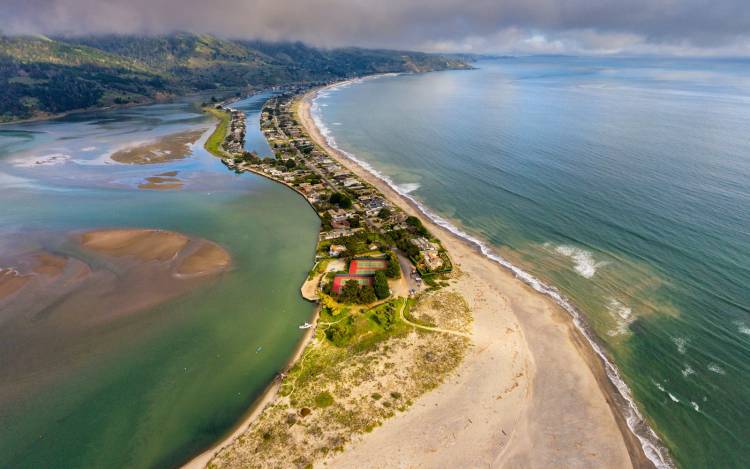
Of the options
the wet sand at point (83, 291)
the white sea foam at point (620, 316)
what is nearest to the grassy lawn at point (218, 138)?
the wet sand at point (83, 291)

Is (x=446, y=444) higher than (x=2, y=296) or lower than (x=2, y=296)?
lower

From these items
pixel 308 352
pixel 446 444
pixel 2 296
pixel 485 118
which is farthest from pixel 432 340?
pixel 485 118

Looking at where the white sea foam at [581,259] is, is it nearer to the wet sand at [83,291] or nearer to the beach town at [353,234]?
the beach town at [353,234]

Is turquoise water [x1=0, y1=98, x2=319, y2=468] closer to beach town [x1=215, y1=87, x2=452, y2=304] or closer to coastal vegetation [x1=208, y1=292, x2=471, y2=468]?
beach town [x1=215, y1=87, x2=452, y2=304]

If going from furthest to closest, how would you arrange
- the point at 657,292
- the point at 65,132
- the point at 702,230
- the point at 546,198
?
the point at 65,132 < the point at 546,198 < the point at 702,230 < the point at 657,292

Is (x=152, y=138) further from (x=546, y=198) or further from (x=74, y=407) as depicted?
(x=546, y=198)

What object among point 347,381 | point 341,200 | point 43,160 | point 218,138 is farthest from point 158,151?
point 347,381
